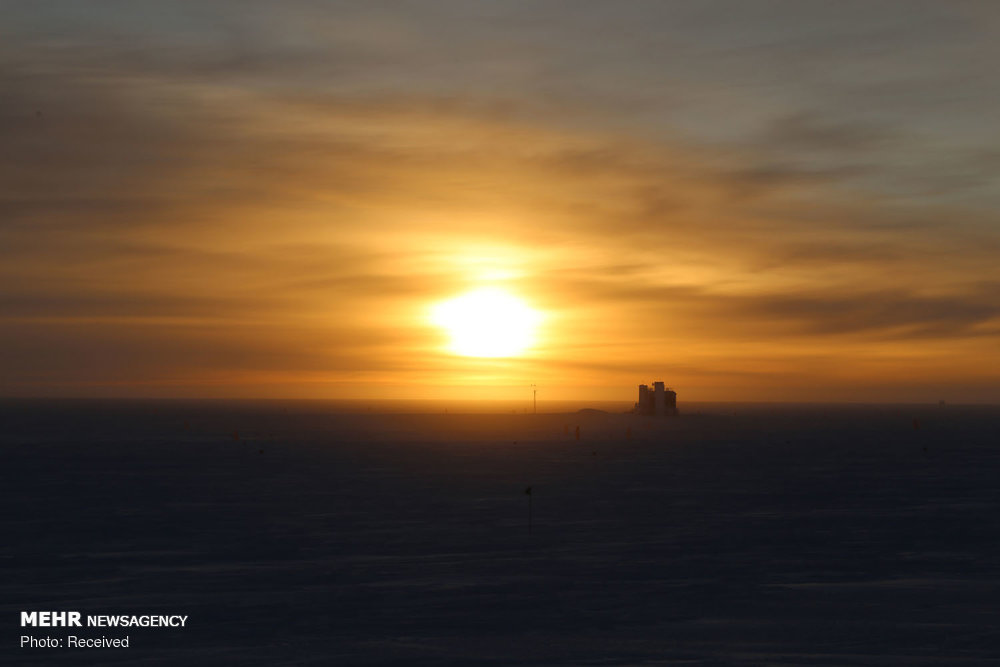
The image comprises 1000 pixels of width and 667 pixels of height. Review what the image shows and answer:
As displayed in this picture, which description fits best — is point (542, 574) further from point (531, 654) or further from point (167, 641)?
point (167, 641)

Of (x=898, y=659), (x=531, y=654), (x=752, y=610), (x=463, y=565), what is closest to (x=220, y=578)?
(x=463, y=565)

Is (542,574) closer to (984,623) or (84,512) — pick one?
(984,623)

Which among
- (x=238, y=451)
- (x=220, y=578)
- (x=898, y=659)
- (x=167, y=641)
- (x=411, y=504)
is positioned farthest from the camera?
(x=238, y=451)

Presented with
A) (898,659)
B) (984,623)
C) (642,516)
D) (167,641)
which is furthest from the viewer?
(642,516)

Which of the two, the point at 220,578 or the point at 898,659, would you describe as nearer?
the point at 898,659

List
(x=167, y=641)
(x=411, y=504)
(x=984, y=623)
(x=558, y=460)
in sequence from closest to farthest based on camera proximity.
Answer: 1. (x=167, y=641)
2. (x=984, y=623)
3. (x=411, y=504)
4. (x=558, y=460)

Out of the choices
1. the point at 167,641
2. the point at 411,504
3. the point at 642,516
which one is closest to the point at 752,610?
the point at 167,641
